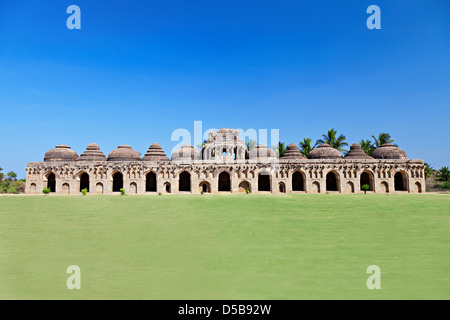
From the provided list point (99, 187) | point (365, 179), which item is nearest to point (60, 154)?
point (99, 187)

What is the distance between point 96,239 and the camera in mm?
11836

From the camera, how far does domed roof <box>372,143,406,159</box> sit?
129 ft

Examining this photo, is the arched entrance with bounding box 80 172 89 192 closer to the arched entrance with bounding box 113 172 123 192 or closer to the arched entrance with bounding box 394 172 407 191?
the arched entrance with bounding box 113 172 123 192

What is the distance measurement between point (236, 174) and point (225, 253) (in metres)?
27.5

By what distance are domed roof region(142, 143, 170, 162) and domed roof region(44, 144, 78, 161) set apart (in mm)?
9865

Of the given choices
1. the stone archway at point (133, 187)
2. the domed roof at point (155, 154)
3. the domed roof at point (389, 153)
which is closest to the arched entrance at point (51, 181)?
the stone archway at point (133, 187)

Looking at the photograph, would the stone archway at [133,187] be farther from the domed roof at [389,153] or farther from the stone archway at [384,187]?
the domed roof at [389,153]

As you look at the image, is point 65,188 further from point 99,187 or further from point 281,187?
point 281,187

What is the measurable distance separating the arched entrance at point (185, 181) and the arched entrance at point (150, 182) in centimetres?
373

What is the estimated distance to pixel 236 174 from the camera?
3738cm

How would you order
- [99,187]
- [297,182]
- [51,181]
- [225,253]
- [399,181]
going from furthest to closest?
[297,182], [51,181], [399,181], [99,187], [225,253]

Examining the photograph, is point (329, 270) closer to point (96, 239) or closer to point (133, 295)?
point (133, 295)
